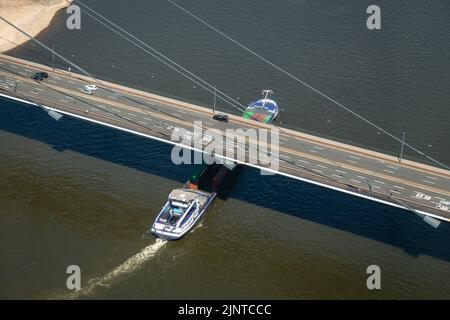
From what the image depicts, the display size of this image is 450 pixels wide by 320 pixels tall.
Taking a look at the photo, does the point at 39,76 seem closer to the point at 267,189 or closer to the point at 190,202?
the point at 190,202

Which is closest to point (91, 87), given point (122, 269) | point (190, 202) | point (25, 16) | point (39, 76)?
point (39, 76)

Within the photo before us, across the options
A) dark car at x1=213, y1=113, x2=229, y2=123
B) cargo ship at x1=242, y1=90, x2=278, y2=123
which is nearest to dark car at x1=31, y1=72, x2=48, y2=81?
dark car at x1=213, y1=113, x2=229, y2=123

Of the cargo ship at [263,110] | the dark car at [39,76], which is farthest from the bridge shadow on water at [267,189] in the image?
the cargo ship at [263,110]

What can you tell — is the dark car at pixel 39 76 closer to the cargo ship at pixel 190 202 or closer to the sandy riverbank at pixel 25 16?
the cargo ship at pixel 190 202

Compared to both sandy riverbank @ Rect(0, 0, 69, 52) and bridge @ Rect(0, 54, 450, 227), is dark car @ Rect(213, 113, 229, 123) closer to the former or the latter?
bridge @ Rect(0, 54, 450, 227)

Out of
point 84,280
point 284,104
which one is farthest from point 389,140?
point 84,280

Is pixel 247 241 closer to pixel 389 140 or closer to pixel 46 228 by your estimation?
pixel 46 228
